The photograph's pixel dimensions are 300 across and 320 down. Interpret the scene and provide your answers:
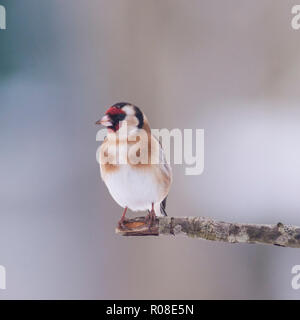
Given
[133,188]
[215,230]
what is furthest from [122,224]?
[215,230]

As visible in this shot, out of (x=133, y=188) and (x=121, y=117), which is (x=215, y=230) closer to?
(x=133, y=188)

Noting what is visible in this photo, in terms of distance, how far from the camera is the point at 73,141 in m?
0.77

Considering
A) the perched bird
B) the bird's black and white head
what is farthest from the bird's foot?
the bird's black and white head

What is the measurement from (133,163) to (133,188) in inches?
2.2

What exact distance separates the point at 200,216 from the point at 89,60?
1.49 feet

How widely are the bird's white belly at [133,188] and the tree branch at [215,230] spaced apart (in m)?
0.04

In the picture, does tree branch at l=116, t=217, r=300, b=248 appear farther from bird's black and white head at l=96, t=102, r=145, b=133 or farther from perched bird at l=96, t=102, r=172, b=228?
bird's black and white head at l=96, t=102, r=145, b=133

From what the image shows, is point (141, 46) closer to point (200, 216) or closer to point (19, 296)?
point (200, 216)

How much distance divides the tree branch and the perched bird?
21 mm

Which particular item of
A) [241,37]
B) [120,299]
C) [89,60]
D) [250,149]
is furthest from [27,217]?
[241,37]

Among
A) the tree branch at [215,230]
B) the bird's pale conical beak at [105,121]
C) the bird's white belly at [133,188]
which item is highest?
the bird's pale conical beak at [105,121]

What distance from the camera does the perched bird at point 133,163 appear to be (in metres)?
0.73

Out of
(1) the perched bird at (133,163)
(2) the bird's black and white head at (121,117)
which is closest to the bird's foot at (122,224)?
(1) the perched bird at (133,163)

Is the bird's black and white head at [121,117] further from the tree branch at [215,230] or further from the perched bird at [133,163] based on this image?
the tree branch at [215,230]
